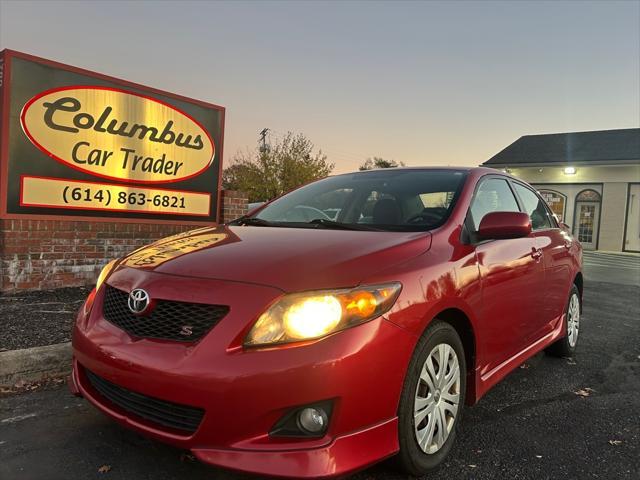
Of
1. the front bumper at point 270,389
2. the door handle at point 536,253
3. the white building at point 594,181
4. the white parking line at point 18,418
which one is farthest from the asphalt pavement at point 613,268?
the white parking line at point 18,418

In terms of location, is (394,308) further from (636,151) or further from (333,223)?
(636,151)

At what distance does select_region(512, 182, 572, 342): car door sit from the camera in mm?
3795

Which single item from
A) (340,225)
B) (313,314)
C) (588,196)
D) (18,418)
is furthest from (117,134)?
(588,196)

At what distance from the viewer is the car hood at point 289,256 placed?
2.17m

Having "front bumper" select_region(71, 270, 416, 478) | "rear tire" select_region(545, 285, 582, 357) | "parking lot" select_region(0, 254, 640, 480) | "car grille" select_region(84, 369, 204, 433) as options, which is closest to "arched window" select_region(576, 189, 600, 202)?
"rear tire" select_region(545, 285, 582, 357)

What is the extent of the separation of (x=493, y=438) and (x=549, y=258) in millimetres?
1645

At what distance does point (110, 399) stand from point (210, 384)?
72 cm

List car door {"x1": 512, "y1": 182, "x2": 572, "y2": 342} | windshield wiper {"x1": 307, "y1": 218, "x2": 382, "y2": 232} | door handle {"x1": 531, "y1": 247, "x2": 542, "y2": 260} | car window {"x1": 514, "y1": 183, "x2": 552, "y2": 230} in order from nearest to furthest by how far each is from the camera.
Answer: windshield wiper {"x1": 307, "y1": 218, "x2": 382, "y2": 232} → door handle {"x1": 531, "y1": 247, "x2": 542, "y2": 260} → car door {"x1": 512, "y1": 182, "x2": 572, "y2": 342} → car window {"x1": 514, "y1": 183, "x2": 552, "y2": 230}

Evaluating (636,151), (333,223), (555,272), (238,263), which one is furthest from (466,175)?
(636,151)

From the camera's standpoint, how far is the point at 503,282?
3.06 metres

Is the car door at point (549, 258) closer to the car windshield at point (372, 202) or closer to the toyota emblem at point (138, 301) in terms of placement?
the car windshield at point (372, 202)

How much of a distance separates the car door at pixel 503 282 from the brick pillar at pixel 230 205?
5.12 metres

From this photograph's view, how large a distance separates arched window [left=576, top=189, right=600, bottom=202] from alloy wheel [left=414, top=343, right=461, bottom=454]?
69.5 ft

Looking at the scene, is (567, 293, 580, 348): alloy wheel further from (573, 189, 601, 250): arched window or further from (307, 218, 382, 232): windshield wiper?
(573, 189, 601, 250): arched window
